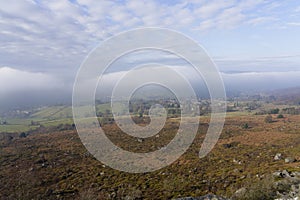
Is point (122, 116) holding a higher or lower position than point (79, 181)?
higher

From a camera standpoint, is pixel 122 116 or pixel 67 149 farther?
pixel 67 149

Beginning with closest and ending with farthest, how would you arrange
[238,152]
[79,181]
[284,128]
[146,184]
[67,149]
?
[146,184], [79,181], [238,152], [67,149], [284,128]

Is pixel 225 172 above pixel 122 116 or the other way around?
the other way around

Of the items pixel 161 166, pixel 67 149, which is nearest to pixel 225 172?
pixel 161 166

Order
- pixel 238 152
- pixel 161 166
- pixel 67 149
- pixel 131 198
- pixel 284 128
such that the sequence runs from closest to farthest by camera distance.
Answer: pixel 131 198 → pixel 161 166 → pixel 238 152 → pixel 67 149 → pixel 284 128

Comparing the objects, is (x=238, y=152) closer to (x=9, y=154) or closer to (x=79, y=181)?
(x=79, y=181)

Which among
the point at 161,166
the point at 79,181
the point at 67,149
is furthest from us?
the point at 67,149

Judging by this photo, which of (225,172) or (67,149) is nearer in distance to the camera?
(225,172)

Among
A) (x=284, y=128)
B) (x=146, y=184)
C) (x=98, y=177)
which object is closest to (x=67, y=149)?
(x=98, y=177)

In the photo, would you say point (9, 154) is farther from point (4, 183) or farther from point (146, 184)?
point (146, 184)
